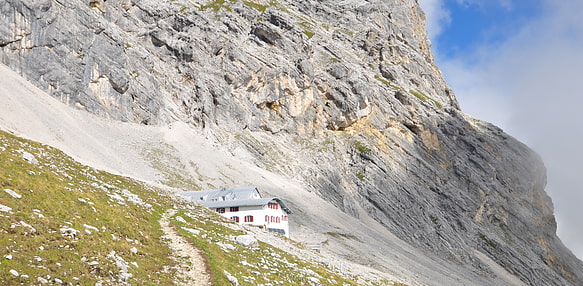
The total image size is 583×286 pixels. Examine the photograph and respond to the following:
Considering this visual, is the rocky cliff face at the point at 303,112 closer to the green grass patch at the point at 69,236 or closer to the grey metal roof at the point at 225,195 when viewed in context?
the grey metal roof at the point at 225,195

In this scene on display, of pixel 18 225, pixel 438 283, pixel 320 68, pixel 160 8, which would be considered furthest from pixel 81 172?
pixel 320 68

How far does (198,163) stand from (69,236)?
7577 cm

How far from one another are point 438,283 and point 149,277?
212 ft

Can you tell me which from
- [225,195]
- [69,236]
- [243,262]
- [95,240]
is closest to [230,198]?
[225,195]

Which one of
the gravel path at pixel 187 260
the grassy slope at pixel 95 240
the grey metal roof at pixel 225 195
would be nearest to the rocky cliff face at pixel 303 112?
the grey metal roof at pixel 225 195

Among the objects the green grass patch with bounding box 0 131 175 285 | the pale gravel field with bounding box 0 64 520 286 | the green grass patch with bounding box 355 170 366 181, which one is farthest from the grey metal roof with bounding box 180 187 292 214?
the green grass patch with bounding box 355 170 366 181

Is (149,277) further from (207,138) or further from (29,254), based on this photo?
(207,138)

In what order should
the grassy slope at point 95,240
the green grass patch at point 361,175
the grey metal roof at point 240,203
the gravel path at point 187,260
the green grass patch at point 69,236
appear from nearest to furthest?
1. the green grass patch at point 69,236
2. the grassy slope at point 95,240
3. the gravel path at point 187,260
4. the grey metal roof at point 240,203
5. the green grass patch at point 361,175

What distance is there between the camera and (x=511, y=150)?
182 metres

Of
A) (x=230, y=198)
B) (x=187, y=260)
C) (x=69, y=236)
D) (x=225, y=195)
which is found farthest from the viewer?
(x=225, y=195)

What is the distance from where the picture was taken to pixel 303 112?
143875 mm

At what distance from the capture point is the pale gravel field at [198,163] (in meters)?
72.9

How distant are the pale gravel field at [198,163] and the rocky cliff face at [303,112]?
21.1 feet

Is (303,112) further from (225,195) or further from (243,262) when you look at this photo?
(243,262)
